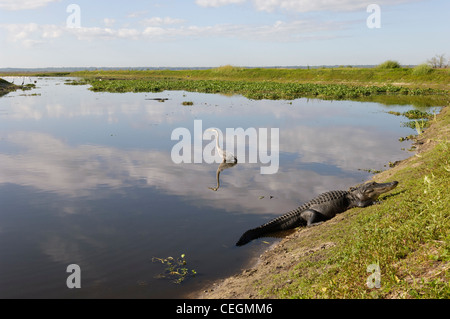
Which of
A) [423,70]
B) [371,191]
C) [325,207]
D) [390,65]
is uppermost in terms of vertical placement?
[390,65]

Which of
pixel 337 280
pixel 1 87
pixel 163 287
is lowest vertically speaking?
pixel 163 287

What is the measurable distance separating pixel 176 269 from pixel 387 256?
13.0 feet

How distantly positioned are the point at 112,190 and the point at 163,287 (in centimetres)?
570

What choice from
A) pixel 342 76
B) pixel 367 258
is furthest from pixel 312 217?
pixel 342 76

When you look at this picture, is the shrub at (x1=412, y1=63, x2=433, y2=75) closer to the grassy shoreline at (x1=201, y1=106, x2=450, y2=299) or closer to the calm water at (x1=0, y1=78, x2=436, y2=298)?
the calm water at (x1=0, y1=78, x2=436, y2=298)

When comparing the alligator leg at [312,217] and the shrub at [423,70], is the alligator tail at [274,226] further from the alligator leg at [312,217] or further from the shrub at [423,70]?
the shrub at [423,70]

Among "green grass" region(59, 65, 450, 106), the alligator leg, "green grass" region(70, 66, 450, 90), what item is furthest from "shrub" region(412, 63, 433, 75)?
the alligator leg

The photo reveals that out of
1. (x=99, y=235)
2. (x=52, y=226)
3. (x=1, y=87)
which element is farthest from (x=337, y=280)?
(x=1, y=87)

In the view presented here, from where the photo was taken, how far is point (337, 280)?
5.12 metres

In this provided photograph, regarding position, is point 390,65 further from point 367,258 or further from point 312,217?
point 367,258

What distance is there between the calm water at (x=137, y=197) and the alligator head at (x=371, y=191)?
192 cm

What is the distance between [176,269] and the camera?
7.26 metres

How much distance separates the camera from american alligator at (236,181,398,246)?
359 inches

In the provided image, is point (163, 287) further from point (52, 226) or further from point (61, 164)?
point (61, 164)
